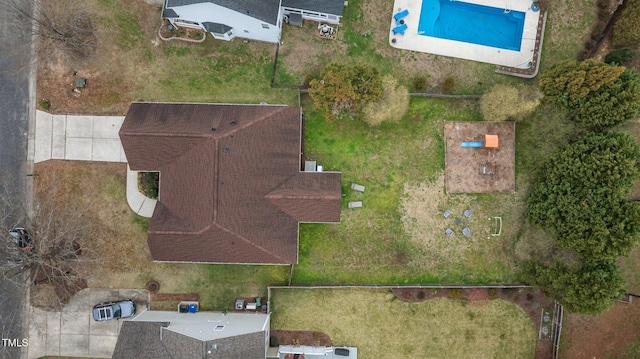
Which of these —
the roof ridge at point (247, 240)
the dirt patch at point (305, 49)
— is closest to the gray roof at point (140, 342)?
the roof ridge at point (247, 240)

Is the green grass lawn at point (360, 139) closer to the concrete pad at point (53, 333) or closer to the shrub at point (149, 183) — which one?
the shrub at point (149, 183)

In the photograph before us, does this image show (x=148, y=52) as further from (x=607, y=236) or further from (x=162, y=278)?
(x=607, y=236)

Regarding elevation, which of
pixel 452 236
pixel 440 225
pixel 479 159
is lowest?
pixel 452 236

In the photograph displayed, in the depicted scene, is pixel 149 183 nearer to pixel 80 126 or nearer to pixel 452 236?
pixel 80 126

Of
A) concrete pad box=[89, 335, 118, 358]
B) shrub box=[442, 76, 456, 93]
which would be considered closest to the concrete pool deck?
shrub box=[442, 76, 456, 93]

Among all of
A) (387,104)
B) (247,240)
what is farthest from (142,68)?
(387,104)

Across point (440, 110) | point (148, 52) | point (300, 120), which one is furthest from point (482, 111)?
point (148, 52)

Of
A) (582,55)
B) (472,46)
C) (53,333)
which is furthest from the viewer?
(472,46)
